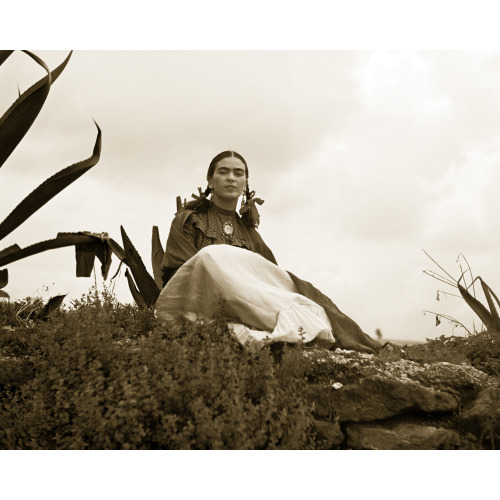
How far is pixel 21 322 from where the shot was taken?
17.5 feet

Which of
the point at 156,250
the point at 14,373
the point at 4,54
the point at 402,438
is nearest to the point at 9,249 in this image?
the point at 14,373

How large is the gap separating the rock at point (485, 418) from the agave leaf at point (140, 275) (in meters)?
2.86

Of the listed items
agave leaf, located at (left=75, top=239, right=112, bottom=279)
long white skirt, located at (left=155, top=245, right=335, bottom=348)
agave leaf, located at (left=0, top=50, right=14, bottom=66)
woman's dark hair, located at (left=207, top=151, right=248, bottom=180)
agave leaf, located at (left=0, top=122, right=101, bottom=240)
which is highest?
agave leaf, located at (left=0, top=50, right=14, bottom=66)

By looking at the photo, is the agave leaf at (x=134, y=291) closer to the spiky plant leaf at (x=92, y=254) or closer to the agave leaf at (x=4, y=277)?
the spiky plant leaf at (x=92, y=254)

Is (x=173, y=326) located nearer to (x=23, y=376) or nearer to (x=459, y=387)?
(x=23, y=376)

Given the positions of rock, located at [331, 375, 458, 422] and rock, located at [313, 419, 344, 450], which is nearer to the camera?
rock, located at [313, 419, 344, 450]

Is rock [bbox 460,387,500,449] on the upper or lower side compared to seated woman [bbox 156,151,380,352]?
lower

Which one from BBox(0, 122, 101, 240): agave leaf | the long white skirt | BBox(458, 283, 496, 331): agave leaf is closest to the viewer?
the long white skirt

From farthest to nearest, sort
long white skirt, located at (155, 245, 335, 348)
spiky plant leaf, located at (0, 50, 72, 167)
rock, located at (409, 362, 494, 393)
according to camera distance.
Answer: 1. spiky plant leaf, located at (0, 50, 72, 167)
2. long white skirt, located at (155, 245, 335, 348)
3. rock, located at (409, 362, 494, 393)

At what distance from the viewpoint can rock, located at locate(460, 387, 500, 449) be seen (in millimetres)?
3391

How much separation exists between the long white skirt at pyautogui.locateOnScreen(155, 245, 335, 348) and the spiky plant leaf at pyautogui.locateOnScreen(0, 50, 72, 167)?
5.36 ft

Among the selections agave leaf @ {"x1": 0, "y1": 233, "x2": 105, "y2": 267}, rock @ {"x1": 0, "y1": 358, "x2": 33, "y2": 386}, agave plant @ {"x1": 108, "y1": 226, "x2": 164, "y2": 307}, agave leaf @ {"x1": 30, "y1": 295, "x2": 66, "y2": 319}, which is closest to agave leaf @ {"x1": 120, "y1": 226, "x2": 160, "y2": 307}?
agave plant @ {"x1": 108, "y1": 226, "x2": 164, "y2": 307}

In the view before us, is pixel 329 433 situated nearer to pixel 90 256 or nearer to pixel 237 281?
pixel 237 281

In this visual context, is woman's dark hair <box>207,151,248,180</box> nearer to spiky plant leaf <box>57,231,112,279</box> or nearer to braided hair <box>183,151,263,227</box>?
braided hair <box>183,151,263,227</box>
